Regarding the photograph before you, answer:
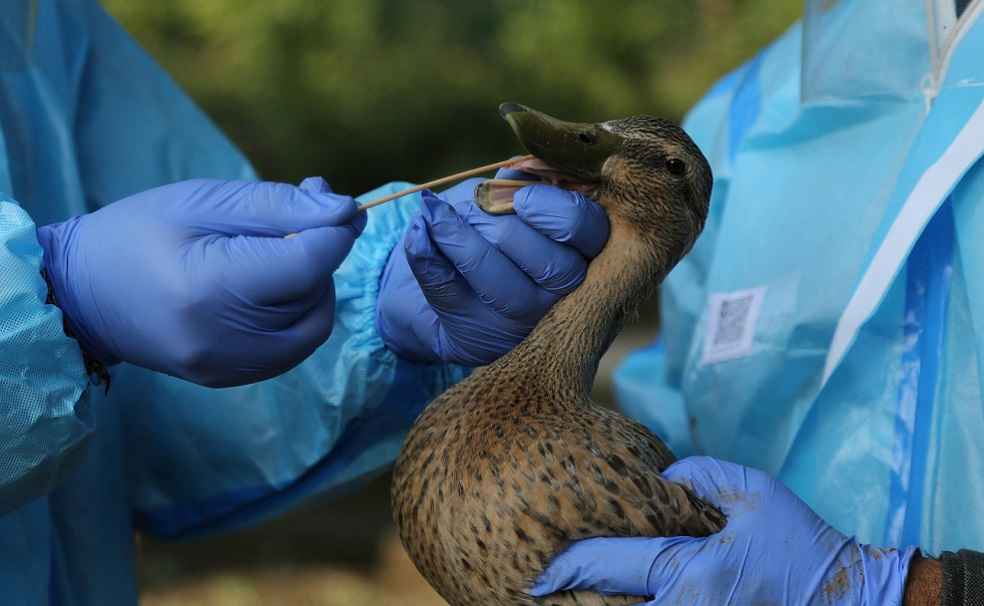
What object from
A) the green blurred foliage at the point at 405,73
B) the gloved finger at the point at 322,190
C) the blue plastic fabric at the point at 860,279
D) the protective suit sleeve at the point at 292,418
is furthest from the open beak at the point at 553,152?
the green blurred foliage at the point at 405,73

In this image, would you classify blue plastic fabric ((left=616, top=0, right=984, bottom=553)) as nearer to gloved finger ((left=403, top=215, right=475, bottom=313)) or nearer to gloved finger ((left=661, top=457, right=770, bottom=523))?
gloved finger ((left=661, top=457, right=770, bottom=523))

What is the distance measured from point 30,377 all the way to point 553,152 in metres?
0.70

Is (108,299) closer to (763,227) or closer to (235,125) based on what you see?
(763,227)

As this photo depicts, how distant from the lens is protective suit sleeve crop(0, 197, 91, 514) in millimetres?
1390

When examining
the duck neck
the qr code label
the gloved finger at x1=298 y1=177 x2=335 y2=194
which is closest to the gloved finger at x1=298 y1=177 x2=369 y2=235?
the gloved finger at x1=298 y1=177 x2=335 y2=194

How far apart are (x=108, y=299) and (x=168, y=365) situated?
11cm

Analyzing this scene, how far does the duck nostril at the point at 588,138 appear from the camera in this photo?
1541mm

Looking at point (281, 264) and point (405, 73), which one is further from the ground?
point (281, 264)

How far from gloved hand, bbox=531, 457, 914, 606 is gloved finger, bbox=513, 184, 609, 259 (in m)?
0.34

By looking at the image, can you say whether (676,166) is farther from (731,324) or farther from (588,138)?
(731,324)

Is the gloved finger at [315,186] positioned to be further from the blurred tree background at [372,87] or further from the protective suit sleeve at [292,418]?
the blurred tree background at [372,87]

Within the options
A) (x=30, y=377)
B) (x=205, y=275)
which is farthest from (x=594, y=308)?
(x=30, y=377)

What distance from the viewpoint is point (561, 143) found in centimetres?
153

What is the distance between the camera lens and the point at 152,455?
6.53 feet
